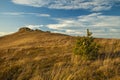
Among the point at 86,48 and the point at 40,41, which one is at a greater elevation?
the point at 86,48

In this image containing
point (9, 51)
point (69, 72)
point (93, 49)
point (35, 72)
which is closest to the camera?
point (69, 72)

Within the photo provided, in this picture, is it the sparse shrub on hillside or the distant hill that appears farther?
the distant hill

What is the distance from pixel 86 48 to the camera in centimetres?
1430

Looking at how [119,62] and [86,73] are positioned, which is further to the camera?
[119,62]

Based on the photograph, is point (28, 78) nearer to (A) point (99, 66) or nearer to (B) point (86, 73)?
(B) point (86, 73)

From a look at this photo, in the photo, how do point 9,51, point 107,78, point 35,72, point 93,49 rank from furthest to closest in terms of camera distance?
point 9,51
point 93,49
point 35,72
point 107,78

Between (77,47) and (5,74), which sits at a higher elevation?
(77,47)

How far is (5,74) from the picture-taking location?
11773 millimetres

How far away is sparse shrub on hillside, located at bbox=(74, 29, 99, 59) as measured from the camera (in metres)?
13.8

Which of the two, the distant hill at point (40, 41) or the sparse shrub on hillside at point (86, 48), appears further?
the distant hill at point (40, 41)

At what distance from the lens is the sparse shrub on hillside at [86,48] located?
13.8 meters

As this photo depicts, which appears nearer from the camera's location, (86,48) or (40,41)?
(86,48)

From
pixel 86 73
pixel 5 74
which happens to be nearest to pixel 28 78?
pixel 5 74

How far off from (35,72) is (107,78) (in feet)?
12.4
